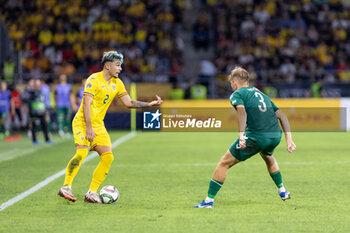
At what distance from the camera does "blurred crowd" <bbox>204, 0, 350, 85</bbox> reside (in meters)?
27.9

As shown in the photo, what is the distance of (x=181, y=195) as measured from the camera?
898cm

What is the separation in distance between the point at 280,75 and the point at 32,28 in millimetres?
11702

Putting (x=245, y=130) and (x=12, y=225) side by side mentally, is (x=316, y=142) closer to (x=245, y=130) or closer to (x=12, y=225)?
(x=245, y=130)

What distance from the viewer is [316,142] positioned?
19109 mm

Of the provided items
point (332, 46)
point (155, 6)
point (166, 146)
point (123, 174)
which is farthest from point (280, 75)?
point (123, 174)

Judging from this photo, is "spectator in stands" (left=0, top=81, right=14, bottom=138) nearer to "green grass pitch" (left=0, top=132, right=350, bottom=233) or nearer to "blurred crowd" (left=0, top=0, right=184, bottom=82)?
"blurred crowd" (left=0, top=0, right=184, bottom=82)

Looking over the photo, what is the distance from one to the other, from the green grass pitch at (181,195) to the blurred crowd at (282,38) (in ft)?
39.3

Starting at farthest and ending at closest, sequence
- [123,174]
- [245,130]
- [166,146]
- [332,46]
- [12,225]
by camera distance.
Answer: [332,46]
[166,146]
[123,174]
[245,130]
[12,225]

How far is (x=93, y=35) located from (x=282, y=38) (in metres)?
8.63

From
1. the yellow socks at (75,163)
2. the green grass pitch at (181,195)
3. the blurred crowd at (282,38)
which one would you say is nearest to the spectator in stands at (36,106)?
the green grass pitch at (181,195)

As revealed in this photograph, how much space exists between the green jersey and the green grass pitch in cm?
91

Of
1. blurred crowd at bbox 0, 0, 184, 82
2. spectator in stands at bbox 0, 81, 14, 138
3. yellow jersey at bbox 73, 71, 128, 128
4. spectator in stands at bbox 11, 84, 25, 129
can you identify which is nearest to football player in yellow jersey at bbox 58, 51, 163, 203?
yellow jersey at bbox 73, 71, 128, 128

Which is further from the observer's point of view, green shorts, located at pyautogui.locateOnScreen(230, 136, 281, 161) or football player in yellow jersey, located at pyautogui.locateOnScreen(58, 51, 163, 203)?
football player in yellow jersey, located at pyautogui.locateOnScreen(58, 51, 163, 203)

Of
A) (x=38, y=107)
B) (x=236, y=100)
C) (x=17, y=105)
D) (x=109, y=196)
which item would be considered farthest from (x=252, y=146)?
(x=17, y=105)
